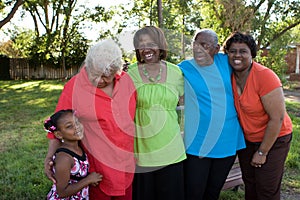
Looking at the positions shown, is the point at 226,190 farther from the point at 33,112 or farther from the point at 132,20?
the point at 132,20

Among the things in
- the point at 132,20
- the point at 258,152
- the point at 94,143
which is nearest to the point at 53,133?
the point at 94,143

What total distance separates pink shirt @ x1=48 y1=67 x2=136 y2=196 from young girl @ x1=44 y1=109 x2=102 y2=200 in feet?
0.21

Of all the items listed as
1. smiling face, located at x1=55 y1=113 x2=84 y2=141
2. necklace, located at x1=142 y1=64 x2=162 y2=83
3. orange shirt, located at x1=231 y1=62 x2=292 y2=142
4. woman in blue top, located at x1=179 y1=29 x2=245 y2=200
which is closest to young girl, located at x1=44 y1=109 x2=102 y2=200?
smiling face, located at x1=55 y1=113 x2=84 y2=141

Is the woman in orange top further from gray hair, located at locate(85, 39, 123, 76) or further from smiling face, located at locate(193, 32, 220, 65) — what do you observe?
gray hair, located at locate(85, 39, 123, 76)

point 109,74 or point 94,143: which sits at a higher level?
point 109,74

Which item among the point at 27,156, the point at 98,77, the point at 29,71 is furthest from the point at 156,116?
the point at 29,71

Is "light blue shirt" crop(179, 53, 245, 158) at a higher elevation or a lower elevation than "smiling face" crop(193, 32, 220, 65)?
lower

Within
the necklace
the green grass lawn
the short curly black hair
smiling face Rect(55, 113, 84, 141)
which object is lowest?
the green grass lawn

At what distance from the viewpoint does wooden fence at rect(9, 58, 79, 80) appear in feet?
66.0

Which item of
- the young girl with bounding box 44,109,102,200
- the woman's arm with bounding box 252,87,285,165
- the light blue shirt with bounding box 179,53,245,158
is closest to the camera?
the young girl with bounding box 44,109,102,200

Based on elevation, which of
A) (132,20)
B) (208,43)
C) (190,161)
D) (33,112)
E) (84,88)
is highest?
(132,20)

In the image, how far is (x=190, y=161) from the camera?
101 inches

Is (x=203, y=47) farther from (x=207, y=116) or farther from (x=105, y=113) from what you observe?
(x=105, y=113)

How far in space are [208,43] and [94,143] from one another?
111 cm
